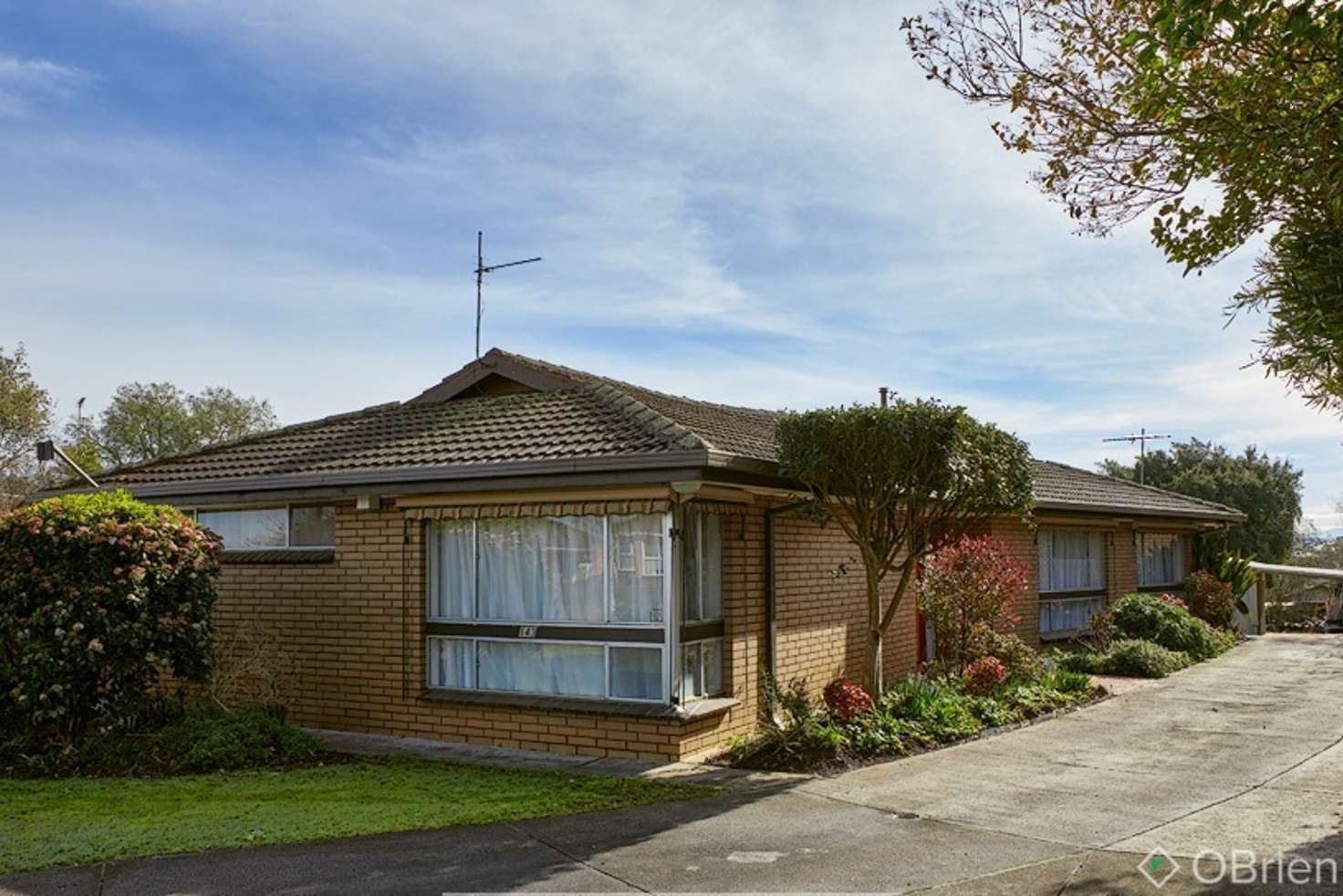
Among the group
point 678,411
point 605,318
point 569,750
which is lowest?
point 569,750

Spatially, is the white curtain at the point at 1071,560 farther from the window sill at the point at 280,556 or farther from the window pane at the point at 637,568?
the window sill at the point at 280,556

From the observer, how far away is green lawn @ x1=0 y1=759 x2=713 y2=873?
709 cm

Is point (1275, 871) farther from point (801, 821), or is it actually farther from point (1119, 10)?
point (1119, 10)

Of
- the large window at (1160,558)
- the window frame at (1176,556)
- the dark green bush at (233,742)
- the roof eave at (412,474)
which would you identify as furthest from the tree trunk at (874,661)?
the large window at (1160,558)

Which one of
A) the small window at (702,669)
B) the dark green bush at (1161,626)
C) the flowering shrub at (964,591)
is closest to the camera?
the small window at (702,669)

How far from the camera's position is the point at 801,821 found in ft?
25.7

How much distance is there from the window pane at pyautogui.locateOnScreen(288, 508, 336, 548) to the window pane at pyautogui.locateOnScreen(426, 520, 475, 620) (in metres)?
1.42

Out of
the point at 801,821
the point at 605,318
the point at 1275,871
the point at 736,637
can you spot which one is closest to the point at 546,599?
the point at 736,637

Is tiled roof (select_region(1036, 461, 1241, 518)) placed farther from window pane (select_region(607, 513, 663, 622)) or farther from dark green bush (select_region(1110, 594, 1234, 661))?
window pane (select_region(607, 513, 663, 622))

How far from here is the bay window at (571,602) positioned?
34.0ft

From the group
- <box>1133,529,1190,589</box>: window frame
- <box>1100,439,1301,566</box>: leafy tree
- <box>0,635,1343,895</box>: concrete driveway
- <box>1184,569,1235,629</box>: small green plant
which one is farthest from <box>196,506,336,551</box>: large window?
<box>1100,439,1301,566</box>: leafy tree

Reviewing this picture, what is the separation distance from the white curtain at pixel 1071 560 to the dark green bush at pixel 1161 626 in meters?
1.04

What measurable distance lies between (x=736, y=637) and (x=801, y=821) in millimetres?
3248

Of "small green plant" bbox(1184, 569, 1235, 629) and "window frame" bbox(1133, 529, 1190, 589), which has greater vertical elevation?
"window frame" bbox(1133, 529, 1190, 589)
